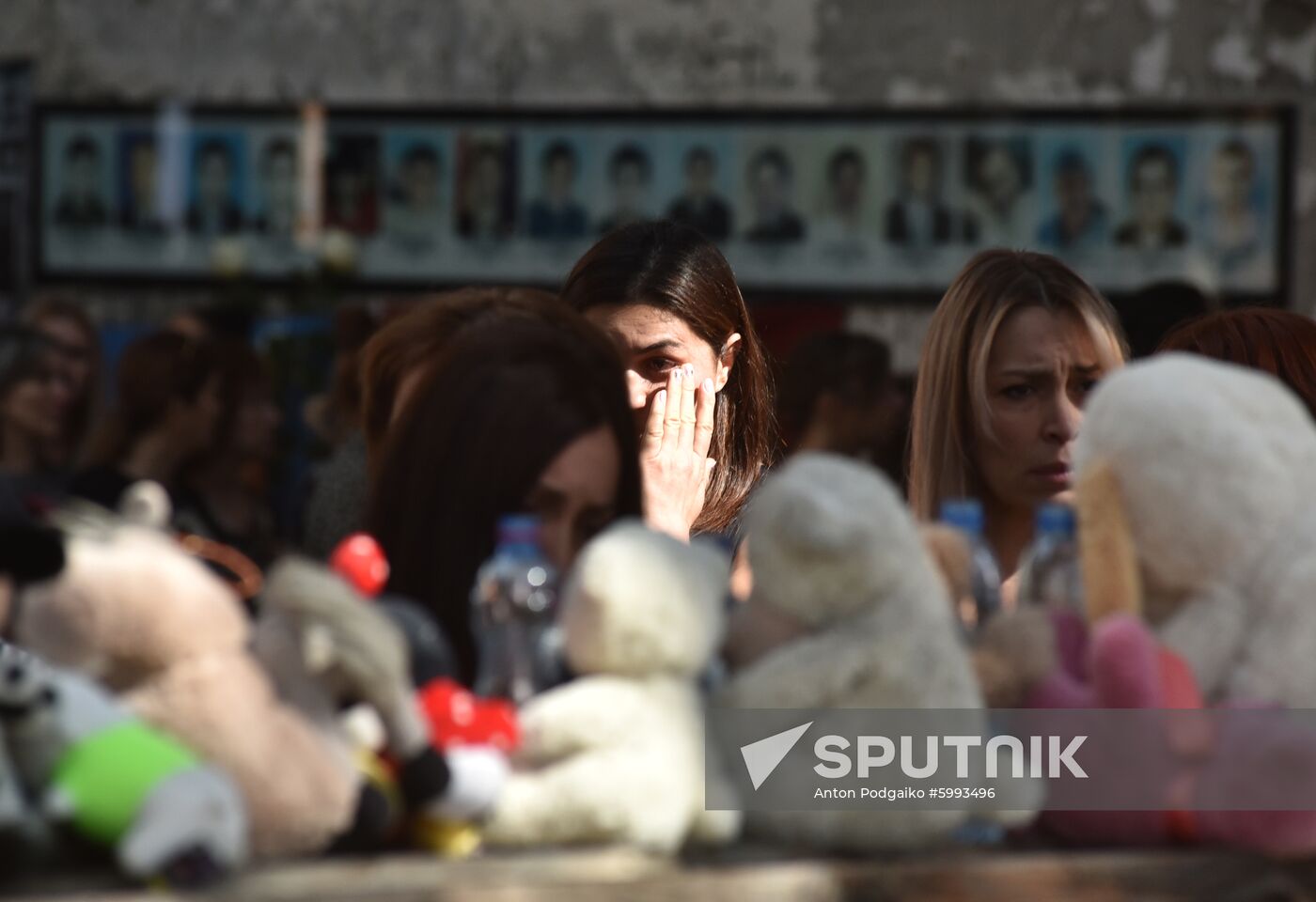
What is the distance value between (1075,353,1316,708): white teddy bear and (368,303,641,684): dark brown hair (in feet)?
1.48

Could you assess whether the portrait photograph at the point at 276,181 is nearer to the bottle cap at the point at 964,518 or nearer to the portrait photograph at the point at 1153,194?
the portrait photograph at the point at 1153,194

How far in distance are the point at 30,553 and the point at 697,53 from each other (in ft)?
13.0

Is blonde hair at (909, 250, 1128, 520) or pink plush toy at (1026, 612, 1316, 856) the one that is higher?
blonde hair at (909, 250, 1128, 520)

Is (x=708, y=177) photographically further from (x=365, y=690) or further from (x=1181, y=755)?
(x=365, y=690)

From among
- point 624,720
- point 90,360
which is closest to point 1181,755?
point 624,720

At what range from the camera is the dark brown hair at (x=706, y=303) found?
2.37 metres

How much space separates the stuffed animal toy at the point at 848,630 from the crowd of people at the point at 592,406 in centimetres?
29

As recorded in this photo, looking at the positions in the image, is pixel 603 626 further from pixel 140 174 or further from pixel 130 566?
pixel 140 174

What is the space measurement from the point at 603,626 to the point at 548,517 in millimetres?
319

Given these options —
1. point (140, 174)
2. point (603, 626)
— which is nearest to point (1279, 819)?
point (603, 626)

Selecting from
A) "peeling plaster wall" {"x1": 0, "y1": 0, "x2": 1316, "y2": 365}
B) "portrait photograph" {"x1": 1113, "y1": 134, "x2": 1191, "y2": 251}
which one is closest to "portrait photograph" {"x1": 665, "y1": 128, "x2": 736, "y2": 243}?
"peeling plaster wall" {"x1": 0, "y1": 0, "x2": 1316, "y2": 365}

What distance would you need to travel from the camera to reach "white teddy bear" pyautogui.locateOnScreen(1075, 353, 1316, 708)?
119 cm

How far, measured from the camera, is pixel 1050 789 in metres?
1.17

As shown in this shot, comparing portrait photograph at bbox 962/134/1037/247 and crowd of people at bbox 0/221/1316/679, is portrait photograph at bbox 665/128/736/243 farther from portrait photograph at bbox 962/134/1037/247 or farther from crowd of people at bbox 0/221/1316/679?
crowd of people at bbox 0/221/1316/679
